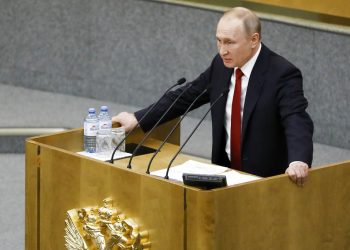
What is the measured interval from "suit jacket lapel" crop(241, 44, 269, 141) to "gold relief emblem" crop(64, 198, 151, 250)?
565 millimetres

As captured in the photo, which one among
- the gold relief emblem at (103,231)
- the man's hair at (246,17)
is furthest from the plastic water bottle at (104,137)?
the man's hair at (246,17)

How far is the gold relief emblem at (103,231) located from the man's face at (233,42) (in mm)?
647

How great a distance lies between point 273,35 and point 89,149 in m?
1.99

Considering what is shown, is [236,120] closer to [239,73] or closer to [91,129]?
[239,73]

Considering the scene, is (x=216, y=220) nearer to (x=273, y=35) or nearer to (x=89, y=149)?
(x=89, y=149)

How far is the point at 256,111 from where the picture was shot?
3.93 metres

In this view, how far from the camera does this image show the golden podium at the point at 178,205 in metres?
3.47

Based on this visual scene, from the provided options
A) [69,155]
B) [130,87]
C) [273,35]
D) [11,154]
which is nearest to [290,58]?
[273,35]

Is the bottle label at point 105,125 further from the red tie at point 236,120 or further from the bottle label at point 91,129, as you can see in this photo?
the red tie at point 236,120

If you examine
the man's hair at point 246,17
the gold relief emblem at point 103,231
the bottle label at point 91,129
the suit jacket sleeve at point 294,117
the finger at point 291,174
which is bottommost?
the gold relief emblem at point 103,231

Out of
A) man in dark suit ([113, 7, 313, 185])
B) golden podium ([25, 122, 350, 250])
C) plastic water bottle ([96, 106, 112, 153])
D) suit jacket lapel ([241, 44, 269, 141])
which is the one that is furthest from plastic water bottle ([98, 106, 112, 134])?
suit jacket lapel ([241, 44, 269, 141])

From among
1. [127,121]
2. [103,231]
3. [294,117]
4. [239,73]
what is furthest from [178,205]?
[127,121]

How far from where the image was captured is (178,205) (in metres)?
3.49

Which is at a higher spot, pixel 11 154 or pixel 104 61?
pixel 104 61
